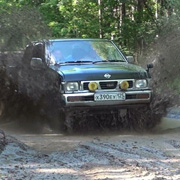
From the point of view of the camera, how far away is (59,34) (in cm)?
2047

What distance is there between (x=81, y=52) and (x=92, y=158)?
357cm

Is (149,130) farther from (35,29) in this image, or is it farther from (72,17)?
(72,17)

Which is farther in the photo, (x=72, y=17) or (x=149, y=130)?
(x=72, y=17)

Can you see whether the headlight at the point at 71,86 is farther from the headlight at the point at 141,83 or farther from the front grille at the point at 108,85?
the headlight at the point at 141,83

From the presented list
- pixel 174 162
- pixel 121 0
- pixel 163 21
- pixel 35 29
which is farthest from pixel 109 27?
pixel 174 162

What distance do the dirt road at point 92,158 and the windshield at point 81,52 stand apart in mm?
1752

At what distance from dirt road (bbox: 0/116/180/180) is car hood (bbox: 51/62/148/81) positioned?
1.05 meters

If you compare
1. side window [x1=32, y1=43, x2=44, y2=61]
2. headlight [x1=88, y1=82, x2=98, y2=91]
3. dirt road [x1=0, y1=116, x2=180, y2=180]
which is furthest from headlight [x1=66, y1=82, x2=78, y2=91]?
side window [x1=32, y1=43, x2=44, y2=61]

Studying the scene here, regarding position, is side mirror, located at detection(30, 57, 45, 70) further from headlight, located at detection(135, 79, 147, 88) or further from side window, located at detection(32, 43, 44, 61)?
headlight, located at detection(135, 79, 147, 88)

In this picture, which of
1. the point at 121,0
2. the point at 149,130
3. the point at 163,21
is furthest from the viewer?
the point at 121,0

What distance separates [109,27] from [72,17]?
189 centimetres

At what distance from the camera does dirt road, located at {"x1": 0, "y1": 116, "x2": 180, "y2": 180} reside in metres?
4.66

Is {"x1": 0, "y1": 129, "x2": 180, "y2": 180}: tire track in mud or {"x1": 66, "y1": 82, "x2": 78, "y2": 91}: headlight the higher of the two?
{"x1": 66, "y1": 82, "x2": 78, "y2": 91}: headlight

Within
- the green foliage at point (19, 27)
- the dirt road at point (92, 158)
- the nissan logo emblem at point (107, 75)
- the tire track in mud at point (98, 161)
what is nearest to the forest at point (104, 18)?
the green foliage at point (19, 27)
